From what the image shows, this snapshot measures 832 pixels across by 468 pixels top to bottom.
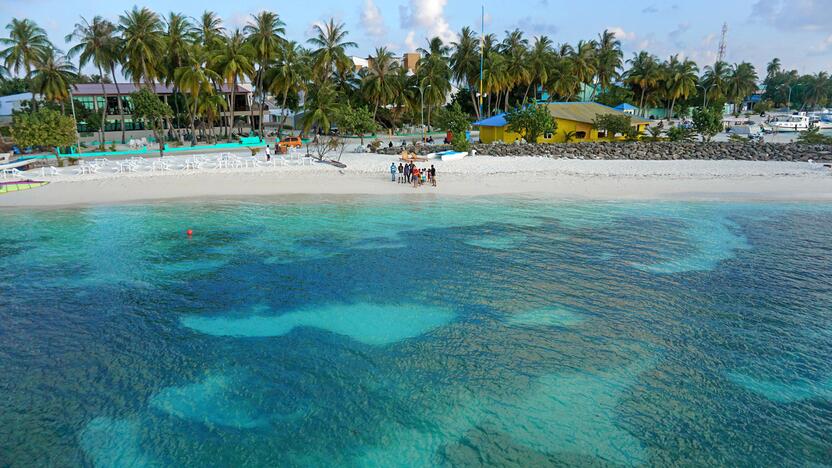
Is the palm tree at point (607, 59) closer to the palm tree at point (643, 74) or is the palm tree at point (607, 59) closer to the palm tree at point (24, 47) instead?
the palm tree at point (643, 74)

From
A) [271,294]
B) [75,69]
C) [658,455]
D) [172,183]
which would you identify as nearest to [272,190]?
[172,183]

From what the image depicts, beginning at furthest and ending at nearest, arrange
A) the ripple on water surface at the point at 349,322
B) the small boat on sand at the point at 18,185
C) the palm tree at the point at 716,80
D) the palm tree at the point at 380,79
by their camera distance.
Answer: the palm tree at the point at 716,80, the palm tree at the point at 380,79, the small boat on sand at the point at 18,185, the ripple on water surface at the point at 349,322

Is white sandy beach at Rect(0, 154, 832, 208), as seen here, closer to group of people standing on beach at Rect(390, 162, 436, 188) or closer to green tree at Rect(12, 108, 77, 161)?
group of people standing on beach at Rect(390, 162, 436, 188)

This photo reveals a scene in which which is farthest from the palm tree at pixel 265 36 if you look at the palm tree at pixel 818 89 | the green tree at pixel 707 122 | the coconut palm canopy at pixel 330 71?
the palm tree at pixel 818 89

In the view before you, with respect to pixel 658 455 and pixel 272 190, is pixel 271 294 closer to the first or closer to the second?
pixel 658 455

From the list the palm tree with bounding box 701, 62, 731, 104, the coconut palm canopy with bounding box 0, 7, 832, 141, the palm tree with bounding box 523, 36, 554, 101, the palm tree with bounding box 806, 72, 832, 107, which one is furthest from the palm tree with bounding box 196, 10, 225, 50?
the palm tree with bounding box 806, 72, 832, 107

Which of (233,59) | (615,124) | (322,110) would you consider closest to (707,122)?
(615,124)

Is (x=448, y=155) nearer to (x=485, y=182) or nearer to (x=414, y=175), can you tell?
(x=485, y=182)
